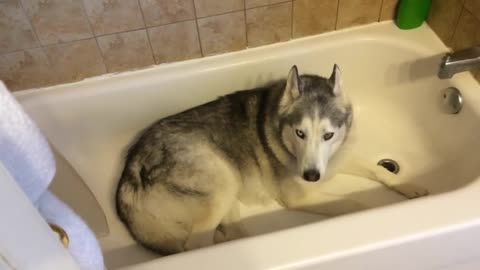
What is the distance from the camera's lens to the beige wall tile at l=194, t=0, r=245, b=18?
1.34m

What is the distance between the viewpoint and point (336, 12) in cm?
147

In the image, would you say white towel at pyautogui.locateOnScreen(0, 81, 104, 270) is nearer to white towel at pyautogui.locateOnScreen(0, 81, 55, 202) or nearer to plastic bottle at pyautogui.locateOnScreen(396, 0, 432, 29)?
white towel at pyautogui.locateOnScreen(0, 81, 55, 202)

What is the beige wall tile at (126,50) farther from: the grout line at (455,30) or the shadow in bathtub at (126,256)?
the grout line at (455,30)

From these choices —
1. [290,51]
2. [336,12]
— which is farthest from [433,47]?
[290,51]

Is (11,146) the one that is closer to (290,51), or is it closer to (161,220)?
(161,220)

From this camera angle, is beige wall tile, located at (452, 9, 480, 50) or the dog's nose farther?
beige wall tile, located at (452, 9, 480, 50)

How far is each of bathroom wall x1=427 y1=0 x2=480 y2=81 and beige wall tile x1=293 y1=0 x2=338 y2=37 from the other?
363mm

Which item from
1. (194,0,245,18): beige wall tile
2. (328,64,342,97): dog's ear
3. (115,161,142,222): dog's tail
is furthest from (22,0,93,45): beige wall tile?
(328,64,342,97): dog's ear

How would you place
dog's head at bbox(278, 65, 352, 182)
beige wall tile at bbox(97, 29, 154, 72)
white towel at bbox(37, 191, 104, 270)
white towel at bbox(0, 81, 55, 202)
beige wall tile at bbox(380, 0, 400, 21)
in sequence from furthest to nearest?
beige wall tile at bbox(380, 0, 400, 21)
beige wall tile at bbox(97, 29, 154, 72)
dog's head at bbox(278, 65, 352, 182)
white towel at bbox(37, 191, 104, 270)
white towel at bbox(0, 81, 55, 202)

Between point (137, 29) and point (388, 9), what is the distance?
930 millimetres

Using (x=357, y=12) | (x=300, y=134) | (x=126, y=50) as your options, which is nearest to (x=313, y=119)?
(x=300, y=134)

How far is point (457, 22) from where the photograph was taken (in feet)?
4.42

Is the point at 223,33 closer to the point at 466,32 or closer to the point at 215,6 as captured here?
the point at 215,6

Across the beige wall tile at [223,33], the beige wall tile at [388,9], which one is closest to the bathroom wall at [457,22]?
the beige wall tile at [388,9]
